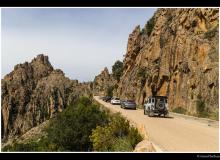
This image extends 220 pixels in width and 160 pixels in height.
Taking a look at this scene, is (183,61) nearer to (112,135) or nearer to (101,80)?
(112,135)

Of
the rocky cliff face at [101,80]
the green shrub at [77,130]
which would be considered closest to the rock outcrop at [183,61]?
the green shrub at [77,130]

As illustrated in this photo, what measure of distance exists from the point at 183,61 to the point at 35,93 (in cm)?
13649

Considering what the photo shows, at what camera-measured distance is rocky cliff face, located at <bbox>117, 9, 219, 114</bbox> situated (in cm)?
3831

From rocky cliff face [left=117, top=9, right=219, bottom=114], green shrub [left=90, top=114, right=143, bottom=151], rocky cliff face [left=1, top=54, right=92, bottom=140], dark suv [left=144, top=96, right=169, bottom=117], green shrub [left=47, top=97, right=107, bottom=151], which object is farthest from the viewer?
rocky cliff face [left=1, top=54, right=92, bottom=140]

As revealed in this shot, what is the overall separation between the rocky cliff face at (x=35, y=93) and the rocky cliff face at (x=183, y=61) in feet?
351

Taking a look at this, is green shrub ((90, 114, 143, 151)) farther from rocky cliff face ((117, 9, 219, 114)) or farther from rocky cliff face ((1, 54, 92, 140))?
rocky cliff face ((1, 54, 92, 140))

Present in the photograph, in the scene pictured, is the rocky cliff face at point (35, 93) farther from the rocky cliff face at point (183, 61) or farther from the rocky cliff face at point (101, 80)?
the rocky cliff face at point (183, 61)

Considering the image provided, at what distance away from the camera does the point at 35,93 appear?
175500 mm

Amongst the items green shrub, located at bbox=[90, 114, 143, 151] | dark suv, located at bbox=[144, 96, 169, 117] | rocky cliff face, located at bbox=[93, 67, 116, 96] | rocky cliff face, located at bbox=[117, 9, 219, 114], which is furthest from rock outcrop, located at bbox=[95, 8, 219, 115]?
rocky cliff face, located at bbox=[93, 67, 116, 96]

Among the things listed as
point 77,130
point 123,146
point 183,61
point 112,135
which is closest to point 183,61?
point 183,61

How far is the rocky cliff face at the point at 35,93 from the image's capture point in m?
171

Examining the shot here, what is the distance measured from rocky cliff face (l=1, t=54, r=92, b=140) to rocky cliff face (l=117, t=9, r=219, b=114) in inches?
4213
